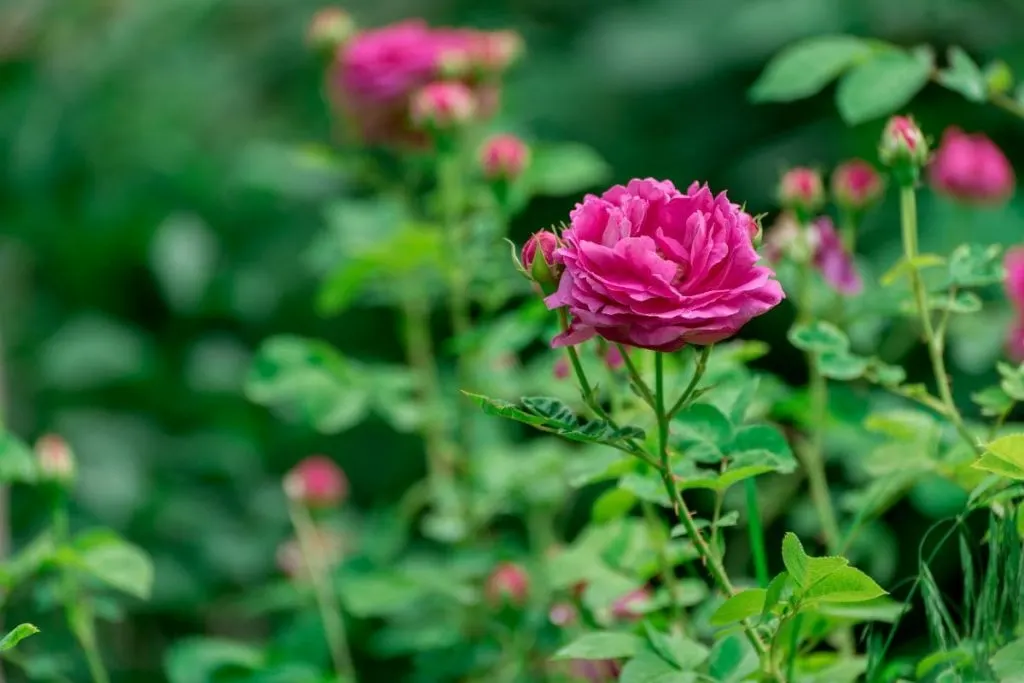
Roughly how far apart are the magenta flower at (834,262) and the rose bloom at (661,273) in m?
0.37

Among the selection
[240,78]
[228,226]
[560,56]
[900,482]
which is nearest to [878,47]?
[900,482]

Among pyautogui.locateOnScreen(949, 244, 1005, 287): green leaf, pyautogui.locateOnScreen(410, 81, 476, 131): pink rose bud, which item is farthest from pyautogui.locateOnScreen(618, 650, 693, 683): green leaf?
pyautogui.locateOnScreen(410, 81, 476, 131): pink rose bud

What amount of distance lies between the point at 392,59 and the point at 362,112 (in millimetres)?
54

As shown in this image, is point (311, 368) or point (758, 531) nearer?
point (758, 531)

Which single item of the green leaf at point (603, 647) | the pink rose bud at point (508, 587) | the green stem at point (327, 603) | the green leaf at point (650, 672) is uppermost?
the green leaf at point (603, 647)

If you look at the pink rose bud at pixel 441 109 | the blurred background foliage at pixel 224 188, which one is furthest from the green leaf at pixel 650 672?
the blurred background foliage at pixel 224 188

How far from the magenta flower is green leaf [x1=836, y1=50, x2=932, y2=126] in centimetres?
9

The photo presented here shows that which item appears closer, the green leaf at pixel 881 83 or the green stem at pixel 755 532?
the green stem at pixel 755 532

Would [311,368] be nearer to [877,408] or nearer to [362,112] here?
[362,112]

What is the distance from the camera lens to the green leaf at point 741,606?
693 millimetres

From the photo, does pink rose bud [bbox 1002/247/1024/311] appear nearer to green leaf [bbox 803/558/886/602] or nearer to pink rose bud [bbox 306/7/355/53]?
green leaf [bbox 803/558/886/602]

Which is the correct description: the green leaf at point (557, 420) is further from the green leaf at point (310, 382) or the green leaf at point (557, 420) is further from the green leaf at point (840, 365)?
the green leaf at point (310, 382)

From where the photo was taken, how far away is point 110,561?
0.96 meters

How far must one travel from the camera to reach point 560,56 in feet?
6.91
